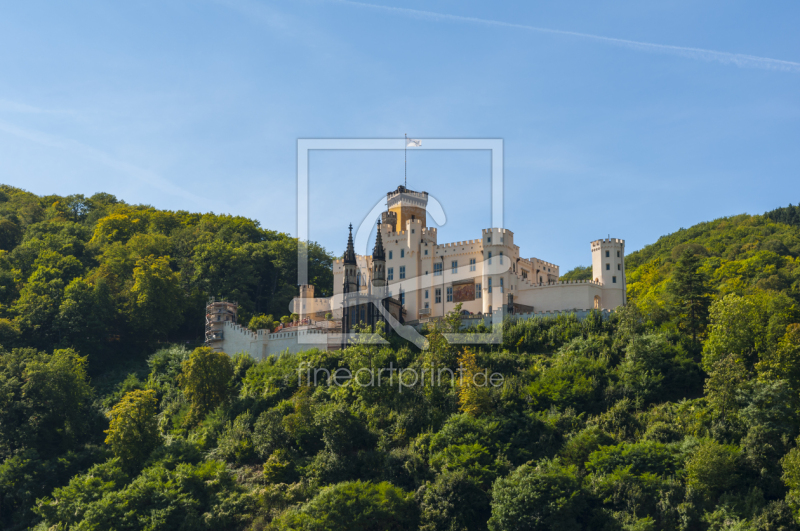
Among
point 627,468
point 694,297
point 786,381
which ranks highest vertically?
point 694,297

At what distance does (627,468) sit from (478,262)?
26549mm

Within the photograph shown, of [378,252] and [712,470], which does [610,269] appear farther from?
[712,470]

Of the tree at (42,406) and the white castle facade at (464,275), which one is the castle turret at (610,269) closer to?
the white castle facade at (464,275)

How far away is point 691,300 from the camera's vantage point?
5219cm

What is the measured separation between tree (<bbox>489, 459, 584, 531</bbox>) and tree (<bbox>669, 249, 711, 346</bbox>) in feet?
52.0

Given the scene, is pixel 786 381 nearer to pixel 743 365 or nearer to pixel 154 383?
pixel 743 365

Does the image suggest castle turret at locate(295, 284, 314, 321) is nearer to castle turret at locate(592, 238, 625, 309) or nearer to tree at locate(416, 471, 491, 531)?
castle turret at locate(592, 238, 625, 309)

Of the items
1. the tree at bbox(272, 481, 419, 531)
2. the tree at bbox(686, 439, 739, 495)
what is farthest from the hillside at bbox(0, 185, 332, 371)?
the tree at bbox(686, 439, 739, 495)

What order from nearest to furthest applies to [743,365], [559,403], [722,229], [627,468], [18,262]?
[627,468], [743,365], [559,403], [18,262], [722,229]

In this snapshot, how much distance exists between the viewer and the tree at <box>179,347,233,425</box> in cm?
5306

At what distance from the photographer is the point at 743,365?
4388cm

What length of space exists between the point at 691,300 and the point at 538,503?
19.4 metres

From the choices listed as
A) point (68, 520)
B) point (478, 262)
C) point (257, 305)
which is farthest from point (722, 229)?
point (68, 520)

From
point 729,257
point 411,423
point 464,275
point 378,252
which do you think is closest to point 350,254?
point 378,252
